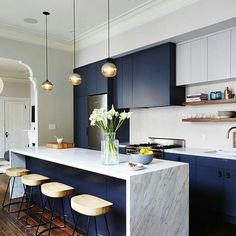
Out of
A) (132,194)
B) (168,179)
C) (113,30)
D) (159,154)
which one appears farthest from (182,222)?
(113,30)

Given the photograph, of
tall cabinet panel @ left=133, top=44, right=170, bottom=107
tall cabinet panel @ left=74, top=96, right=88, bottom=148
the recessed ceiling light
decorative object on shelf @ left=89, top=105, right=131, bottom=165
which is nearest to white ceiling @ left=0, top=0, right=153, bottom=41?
the recessed ceiling light

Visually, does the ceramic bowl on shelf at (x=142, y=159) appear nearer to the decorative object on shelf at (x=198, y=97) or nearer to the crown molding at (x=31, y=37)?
the decorative object on shelf at (x=198, y=97)

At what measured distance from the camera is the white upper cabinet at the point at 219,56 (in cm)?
358

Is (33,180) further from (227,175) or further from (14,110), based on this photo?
(14,110)

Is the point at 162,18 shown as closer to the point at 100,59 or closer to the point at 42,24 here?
the point at 100,59

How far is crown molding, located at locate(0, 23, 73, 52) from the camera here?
5.16 meters

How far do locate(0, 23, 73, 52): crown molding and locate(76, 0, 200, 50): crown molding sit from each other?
433 mm

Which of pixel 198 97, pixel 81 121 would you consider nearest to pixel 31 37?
pixel 81 121

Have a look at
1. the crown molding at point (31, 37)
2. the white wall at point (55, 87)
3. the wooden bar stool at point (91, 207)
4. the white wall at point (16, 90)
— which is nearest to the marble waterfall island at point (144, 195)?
the wooden bar stool at point (91, 207)

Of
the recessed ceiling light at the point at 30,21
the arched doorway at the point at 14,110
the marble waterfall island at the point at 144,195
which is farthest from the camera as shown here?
the arched doorway at the point at 14,110

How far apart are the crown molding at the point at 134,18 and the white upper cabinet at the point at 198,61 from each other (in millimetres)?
625

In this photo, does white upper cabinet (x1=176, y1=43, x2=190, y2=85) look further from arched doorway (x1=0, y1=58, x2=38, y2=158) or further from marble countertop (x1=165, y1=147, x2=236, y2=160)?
arched doorway (x1=0, y1=58, x2=38, y2=158)

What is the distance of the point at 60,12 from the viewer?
4453 mm

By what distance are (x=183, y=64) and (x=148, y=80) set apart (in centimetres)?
68
